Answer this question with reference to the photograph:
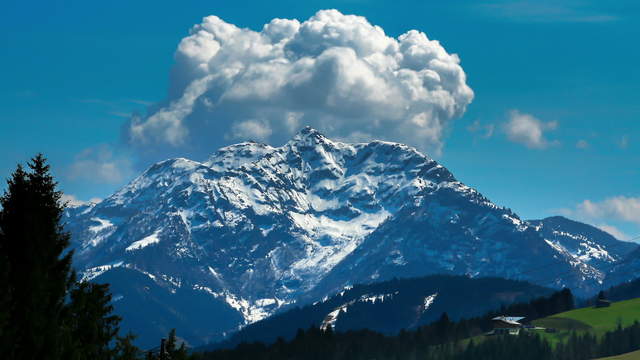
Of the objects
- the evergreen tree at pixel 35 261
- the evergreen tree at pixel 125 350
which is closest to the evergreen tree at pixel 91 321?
the evergreen tree at pixel 125 350

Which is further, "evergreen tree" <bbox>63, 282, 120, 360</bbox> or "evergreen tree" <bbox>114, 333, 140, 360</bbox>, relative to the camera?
"evergreen tree" <bbox>114, 333, 140, 360</bbox>

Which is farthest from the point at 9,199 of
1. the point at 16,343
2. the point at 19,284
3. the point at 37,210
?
the point at 16,343

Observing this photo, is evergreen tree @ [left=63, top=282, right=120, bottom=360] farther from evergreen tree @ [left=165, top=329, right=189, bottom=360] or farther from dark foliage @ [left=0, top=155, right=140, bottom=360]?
evergreen tree @ [left=165, top=329, right=189, bottom=360]

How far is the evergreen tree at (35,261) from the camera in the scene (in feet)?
141

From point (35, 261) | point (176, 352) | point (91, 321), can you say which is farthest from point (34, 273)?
point (176, 352)

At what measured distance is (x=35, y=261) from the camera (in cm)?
4569

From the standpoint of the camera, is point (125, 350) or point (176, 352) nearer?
point (125, 350)

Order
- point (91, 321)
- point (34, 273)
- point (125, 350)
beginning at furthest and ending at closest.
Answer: point (125, 350) < point (91, 321) < point (34, 273)

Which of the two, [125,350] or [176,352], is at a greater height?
[176,352]

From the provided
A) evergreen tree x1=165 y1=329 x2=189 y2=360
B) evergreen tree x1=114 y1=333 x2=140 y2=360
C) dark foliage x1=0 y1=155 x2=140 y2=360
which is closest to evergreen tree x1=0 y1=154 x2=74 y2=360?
dark foliage x1=0 y1=155 x2=140 y2=360

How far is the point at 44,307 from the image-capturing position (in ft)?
147

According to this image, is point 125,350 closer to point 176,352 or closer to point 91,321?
point 91,321

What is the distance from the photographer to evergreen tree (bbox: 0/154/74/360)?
4309 cm

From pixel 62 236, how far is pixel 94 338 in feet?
34.5
